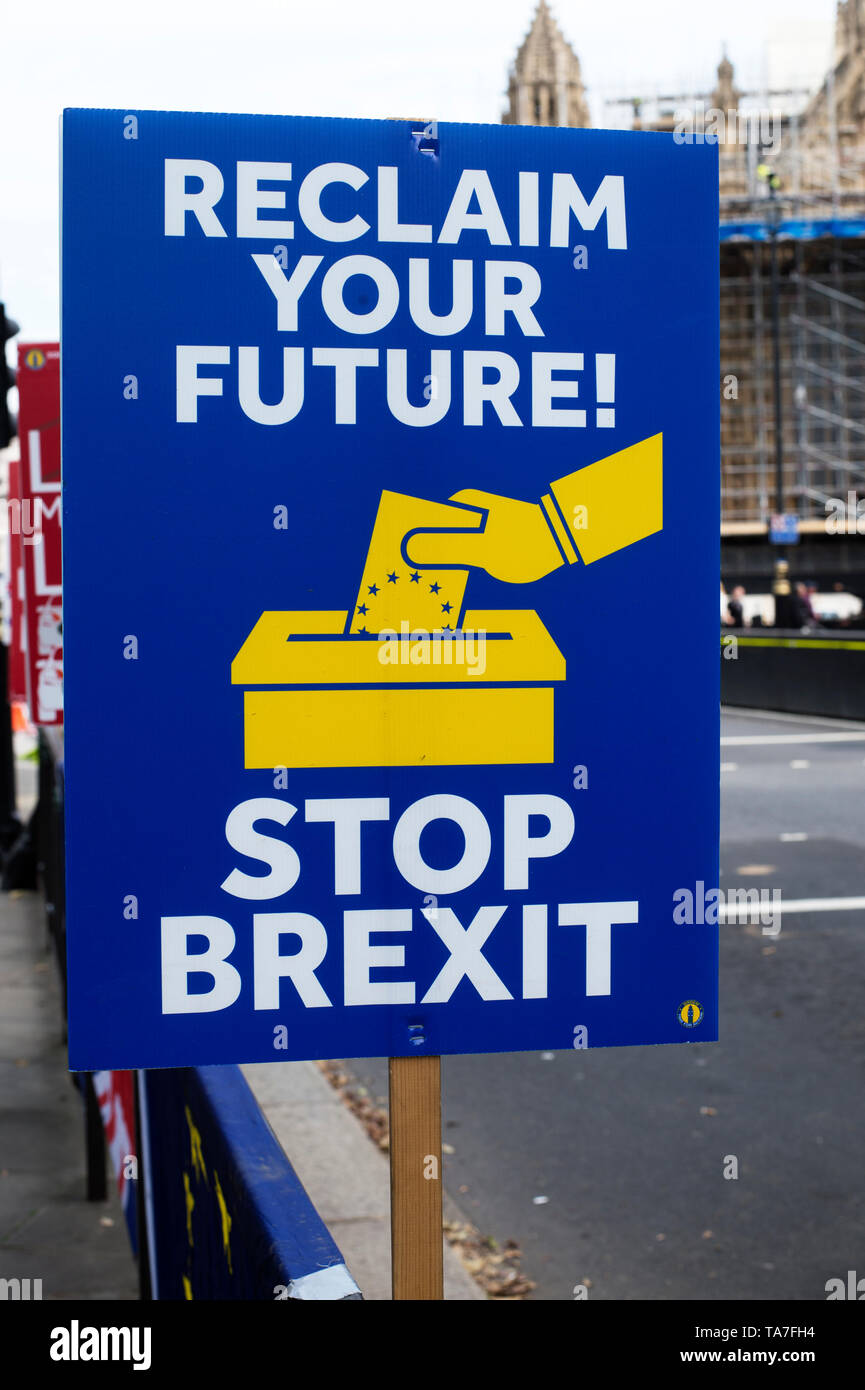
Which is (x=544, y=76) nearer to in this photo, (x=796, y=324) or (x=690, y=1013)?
(x=796, y=324)

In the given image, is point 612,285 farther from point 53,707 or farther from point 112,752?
point 53,707

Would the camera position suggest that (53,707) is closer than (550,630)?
No

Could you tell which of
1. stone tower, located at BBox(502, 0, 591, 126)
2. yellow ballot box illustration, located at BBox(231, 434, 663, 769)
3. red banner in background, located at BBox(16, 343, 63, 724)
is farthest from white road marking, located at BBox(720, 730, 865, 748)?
stone tower, located at BBox(502, 0, 591, 126)

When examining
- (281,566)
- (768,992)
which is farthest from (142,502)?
(768,992)

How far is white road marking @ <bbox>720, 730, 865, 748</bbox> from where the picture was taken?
18.2 m

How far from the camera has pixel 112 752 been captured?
6.17ft

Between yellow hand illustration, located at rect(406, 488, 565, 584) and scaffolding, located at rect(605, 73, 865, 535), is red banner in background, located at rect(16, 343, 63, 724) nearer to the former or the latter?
yellow hand illustration, located at rect(406, 488, 565, 584)

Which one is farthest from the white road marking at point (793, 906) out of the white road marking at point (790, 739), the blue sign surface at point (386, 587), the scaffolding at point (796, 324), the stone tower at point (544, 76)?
the stone tower at point (544, 76)

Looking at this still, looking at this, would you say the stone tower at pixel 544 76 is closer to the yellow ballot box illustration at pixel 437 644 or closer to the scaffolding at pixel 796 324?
the scaffolding at pixel 796 324

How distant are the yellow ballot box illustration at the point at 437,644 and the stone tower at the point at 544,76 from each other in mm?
86793

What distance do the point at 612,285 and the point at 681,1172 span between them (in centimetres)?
424

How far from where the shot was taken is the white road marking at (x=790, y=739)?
1823 centimetres

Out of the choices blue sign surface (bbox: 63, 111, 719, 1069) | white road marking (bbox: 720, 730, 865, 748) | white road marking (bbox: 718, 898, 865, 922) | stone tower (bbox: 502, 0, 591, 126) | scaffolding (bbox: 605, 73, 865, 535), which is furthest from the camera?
stone tower (bbox: 502, 0, 591, 126)

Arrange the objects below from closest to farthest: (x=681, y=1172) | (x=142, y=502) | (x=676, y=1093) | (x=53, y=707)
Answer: (x=142, y=502), (x=681, y=1172), (x=676, y=1093), (x=53, y=707)
